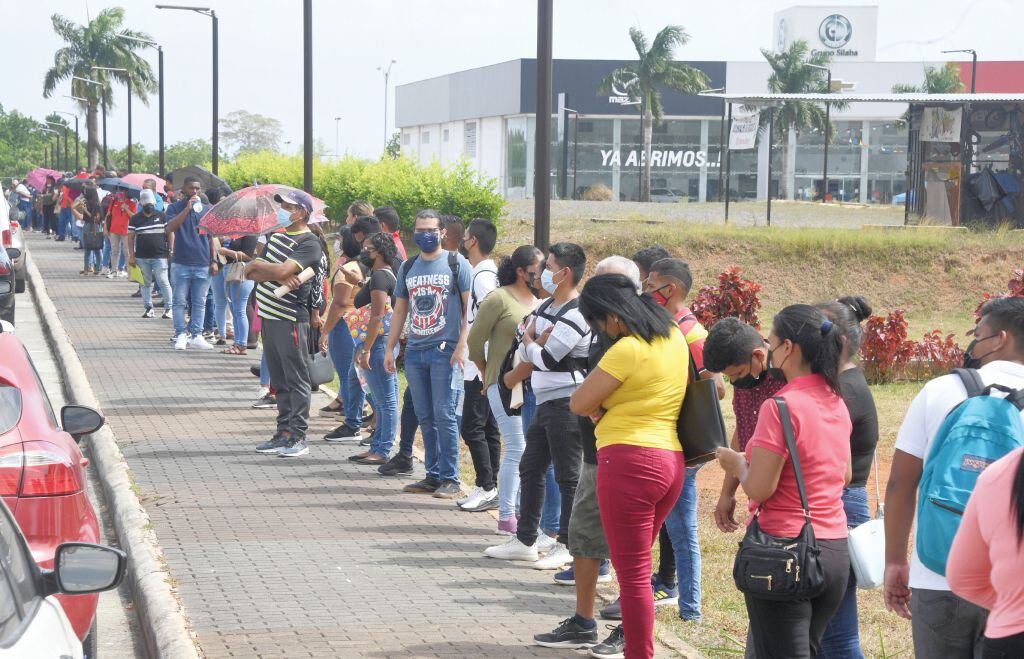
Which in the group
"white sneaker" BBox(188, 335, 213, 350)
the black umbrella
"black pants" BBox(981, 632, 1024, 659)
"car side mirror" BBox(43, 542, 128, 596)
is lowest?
"white sneaker" BBox(188, 335, 213, 350)

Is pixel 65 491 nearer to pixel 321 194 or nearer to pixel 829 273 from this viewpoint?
pixel 829 273

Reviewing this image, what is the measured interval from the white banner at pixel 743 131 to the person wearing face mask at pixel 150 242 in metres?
15.1

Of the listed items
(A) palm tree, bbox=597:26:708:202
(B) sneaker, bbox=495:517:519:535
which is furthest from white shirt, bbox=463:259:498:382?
(A) palm tree, bbox=597:26:708:202

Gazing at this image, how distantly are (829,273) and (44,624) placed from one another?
26.3 metres

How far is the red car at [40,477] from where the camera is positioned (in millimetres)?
4793

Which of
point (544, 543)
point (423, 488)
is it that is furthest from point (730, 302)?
point (544, 543)

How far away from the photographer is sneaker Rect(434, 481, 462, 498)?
909cm

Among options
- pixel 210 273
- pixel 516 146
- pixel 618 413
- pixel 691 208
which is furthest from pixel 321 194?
→ pixel 516 146

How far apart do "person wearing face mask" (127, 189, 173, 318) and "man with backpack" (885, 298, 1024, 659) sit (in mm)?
14682

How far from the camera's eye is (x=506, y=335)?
778cm

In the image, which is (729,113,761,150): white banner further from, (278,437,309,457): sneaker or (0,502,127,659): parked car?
(0,502,127,659): parked car

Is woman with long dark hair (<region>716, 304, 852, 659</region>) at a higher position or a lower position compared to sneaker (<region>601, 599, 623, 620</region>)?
higher

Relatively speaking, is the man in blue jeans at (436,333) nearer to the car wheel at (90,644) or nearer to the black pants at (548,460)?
the black pants at (548,460)

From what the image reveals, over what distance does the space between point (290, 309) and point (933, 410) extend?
21.8 ft
